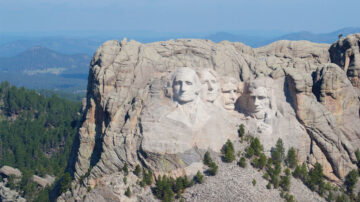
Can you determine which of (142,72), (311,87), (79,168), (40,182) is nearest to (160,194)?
(79,168)

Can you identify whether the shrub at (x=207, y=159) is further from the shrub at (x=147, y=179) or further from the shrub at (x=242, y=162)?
the shrub at (x=147, y=179)

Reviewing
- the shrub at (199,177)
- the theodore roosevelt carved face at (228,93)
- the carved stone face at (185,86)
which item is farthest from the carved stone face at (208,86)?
the shrub at (199,177)

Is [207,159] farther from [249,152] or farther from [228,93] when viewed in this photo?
[228,93]

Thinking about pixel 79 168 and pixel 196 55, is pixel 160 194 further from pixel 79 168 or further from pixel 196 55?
pixel 196 55

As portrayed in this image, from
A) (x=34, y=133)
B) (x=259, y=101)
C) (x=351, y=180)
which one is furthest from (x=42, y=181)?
(x=351, y=180)

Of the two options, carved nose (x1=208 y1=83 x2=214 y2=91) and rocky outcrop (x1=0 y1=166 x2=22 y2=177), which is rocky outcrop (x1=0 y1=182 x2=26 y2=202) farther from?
carved nose (x1=208 y1=83 x2=214 y2=91)
